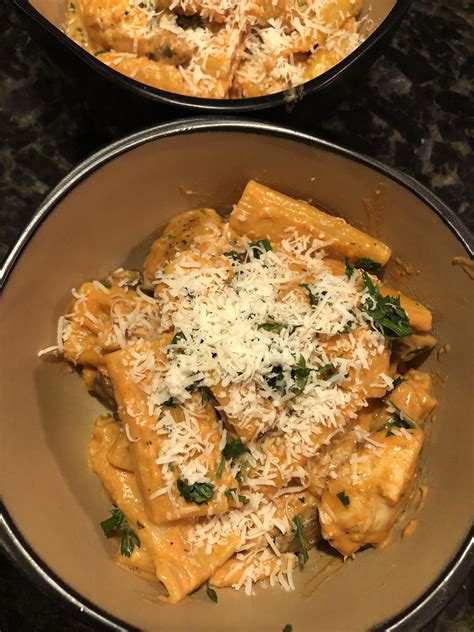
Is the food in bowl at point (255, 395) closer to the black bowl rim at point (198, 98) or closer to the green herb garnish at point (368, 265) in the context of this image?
the green herb garnish at point (368, 265)

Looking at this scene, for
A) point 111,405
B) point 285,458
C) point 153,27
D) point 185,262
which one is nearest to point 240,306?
point 185,262

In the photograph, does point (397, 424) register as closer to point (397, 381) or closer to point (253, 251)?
point (397, 381)

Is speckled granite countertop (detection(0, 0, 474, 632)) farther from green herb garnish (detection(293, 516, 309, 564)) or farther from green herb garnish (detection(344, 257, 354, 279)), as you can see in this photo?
green herb garnish (detection(293, 516, 309, 564))

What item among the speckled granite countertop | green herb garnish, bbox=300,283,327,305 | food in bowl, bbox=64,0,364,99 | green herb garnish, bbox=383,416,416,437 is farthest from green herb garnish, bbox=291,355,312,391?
the speckled granite countertop

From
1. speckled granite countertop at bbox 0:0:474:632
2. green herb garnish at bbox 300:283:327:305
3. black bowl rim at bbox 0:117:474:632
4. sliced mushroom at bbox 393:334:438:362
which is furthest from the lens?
speckled granite countertop at bbox 0:0:474:632

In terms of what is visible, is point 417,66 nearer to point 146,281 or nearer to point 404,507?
point 146,281

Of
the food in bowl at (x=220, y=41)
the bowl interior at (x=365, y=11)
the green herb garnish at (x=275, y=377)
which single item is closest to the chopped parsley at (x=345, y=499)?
the green herb garnish at (x=275, y=377)
